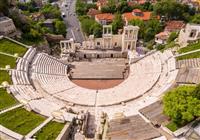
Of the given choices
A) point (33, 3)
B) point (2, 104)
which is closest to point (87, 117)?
point (2, 104)

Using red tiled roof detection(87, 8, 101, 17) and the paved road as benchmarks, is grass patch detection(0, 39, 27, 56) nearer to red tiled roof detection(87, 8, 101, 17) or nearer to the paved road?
the paved road

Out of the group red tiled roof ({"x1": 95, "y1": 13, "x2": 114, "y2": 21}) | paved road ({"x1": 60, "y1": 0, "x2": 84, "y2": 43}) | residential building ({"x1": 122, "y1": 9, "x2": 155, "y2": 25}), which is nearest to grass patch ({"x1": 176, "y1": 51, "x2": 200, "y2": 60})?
paved road ({"x1": 60, "y1": 0, "x2": 84, "y2": 43})

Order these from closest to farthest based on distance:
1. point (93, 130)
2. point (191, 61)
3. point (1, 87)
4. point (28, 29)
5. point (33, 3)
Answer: point (93, 130) → point (1, 87) → point (191, 61) → point (28, 29) → point (33, 3)

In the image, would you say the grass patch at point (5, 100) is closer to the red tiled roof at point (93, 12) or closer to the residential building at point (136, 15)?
the residential building at point (136, 15)

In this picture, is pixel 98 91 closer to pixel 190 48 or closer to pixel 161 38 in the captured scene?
pixel 190 48

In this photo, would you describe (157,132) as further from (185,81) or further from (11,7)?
(11,7)

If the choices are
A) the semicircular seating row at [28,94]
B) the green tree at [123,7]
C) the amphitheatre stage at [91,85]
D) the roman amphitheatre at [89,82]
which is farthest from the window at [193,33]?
the green tree at [123,7]

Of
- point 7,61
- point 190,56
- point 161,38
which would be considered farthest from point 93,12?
point 190,56
